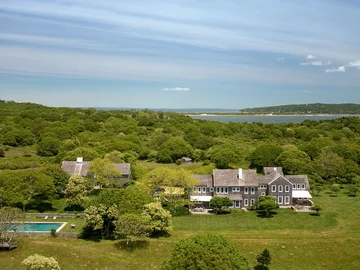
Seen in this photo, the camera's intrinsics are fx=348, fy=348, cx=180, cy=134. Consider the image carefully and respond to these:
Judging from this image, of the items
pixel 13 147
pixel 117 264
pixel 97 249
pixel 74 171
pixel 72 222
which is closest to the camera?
pixel 117 264

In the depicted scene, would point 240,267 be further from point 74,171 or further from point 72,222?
point 74,171

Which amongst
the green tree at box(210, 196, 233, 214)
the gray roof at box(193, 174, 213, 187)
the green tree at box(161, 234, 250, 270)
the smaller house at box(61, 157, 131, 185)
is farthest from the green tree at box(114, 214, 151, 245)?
the smaller house at box(61, 157, 131, 185)

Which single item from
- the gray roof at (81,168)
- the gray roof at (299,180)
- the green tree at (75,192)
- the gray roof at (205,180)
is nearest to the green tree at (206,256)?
the gray roof at (205,180)

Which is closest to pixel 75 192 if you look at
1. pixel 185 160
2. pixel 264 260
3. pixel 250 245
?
pixel 250 245

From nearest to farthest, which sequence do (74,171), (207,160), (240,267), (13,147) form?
(240,267)
(74,171)
(207,160)
(13,147)

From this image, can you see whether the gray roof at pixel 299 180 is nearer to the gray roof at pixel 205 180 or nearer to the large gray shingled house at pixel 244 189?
the large gray shingled house at pixel 244 189

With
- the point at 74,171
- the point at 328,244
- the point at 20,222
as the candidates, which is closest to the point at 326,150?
the point at 328,244
